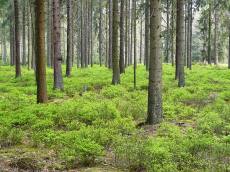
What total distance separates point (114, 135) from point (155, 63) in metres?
2.76

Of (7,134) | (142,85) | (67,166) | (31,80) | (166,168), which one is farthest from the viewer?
(31,80)

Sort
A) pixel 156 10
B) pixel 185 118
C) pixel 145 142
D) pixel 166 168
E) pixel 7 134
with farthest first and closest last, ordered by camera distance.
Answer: pixel 185 118
pixel 156 10
pixel 7 134
pixel 145 142
pixel 166 168

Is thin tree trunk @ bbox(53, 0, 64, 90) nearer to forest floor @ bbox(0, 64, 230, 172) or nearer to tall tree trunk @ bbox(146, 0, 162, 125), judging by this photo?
forest floor @ bbox(0, 64, 230, 172)

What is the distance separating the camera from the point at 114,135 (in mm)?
9789

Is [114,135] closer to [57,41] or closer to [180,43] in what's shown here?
[57,41]

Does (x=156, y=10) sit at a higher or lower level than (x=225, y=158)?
higher

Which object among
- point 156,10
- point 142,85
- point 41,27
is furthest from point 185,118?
point 142,85

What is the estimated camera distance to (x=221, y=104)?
48.5 feet

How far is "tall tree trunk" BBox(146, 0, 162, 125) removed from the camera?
11.3m

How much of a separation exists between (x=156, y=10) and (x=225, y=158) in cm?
494

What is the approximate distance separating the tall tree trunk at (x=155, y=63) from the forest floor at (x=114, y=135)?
21.9 inches

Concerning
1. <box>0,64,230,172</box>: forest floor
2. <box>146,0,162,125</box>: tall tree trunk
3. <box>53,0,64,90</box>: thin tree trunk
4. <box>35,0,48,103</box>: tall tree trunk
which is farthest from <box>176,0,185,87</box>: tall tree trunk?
<box>146,0,162,125</box>: tall tree trunk

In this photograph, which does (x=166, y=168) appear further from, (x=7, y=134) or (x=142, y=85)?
(x=142, y=85)

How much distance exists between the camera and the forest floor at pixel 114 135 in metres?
7.75
